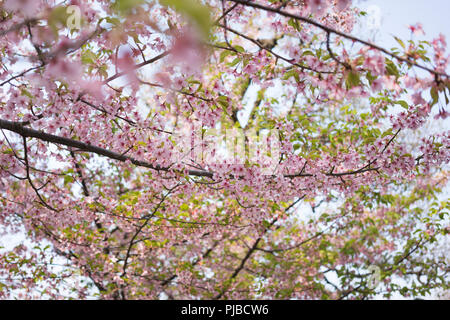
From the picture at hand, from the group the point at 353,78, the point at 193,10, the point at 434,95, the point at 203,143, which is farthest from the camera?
the point at 203,143

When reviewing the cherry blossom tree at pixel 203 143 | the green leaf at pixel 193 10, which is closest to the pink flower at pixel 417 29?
the cherry blossom tree at pixel 203 143

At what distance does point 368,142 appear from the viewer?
3723 millimetres

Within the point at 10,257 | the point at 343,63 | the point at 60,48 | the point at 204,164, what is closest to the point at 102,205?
the point at 204,164

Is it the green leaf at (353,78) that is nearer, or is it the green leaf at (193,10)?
the green leaf at (193,10)

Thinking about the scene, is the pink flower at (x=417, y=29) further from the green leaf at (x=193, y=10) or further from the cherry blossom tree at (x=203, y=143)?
the green leaf at (x=193, y=10)

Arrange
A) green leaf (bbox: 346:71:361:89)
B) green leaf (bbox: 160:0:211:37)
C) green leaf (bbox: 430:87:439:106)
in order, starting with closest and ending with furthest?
green leaf (bbox: 160:0:211:37) < green leaf (bbox: 430:87:439:106) < green leaf (bbox: 346:71:361:89)

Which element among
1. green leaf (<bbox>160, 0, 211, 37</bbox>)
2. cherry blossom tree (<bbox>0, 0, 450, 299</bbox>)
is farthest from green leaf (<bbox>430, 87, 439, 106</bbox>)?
green leaf (<bbox>160, 0, 211, 37</bbox>)

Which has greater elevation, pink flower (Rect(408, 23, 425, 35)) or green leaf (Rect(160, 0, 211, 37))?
pink flower (Rect(408, 23, 425, 35))

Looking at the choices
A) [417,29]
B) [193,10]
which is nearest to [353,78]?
[417,29]

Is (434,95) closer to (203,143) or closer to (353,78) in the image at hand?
(353,78)

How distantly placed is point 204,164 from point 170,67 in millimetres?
1248

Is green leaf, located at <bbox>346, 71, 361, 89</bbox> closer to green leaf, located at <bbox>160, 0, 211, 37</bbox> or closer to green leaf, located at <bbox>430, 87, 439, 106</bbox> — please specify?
green leaf, located at <bbox>430, 87, 439, 106</bbox>
